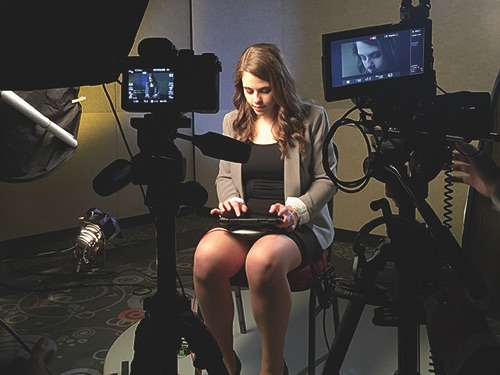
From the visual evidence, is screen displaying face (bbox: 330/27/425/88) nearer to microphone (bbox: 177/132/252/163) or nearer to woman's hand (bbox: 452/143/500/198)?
woman's hand (bbox: 452/143/500/198)

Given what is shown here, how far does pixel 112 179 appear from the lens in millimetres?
823

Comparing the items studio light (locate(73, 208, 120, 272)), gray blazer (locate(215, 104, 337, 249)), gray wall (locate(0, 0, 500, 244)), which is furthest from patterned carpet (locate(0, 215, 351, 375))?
gray blazer (locate(215, 104, 337, 249))

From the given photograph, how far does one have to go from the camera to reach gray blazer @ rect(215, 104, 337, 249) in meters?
1.71

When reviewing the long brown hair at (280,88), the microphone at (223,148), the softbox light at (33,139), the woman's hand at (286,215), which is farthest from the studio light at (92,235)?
the microphone at (223,148)

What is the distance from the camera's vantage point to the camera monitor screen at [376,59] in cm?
103

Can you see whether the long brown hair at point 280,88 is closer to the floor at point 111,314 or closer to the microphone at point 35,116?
the floor at point 111,314

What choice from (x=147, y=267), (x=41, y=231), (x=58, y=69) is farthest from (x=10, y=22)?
(x=41, y=231)

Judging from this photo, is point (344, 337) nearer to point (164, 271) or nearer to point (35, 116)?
point (164, 271)

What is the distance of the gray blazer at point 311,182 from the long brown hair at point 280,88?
0.03 metres

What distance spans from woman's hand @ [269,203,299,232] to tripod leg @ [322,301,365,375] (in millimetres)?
525

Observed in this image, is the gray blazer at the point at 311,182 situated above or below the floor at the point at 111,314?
above

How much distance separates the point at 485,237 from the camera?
189 cm

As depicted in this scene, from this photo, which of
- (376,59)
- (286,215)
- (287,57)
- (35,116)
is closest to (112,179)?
(376,59)

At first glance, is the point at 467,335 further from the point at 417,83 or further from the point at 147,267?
the point at 147,267
